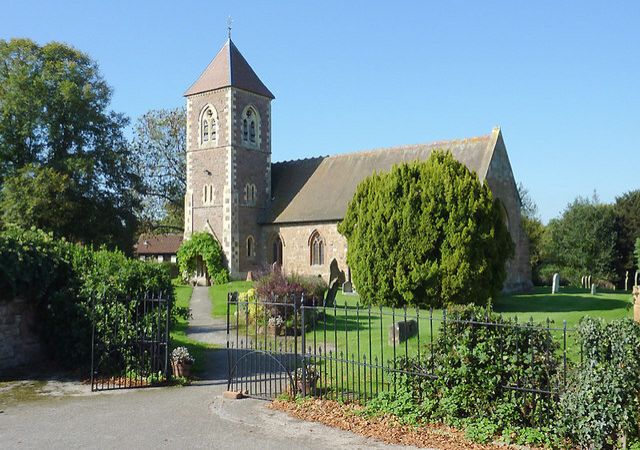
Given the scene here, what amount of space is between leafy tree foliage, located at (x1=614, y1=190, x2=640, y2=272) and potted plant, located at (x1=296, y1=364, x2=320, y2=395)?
37.1 meters

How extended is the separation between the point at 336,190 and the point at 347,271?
4903mm

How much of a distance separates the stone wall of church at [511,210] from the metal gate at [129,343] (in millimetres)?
20009

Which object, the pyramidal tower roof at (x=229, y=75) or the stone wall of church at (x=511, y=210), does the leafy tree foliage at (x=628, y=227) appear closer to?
the stone wall of church at (x=511, y=210)

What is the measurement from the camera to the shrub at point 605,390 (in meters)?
6.36

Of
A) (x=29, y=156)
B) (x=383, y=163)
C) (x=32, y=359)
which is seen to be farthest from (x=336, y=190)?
(x=32, y=359)

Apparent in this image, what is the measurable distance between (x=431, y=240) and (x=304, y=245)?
12.9 meters

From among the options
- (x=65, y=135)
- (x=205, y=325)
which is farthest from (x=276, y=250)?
(x=205, y=325)

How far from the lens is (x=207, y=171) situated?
35.2m

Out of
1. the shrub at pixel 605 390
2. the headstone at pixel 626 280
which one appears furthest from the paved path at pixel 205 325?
the headstone at pixel 626 280

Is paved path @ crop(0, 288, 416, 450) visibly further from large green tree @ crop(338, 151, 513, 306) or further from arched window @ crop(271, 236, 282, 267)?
arched window @ crop(271, 236, 282, 267)

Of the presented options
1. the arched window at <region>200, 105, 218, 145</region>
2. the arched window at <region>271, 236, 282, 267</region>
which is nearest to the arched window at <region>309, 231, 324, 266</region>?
the arched window at <region>271, 236, 282, 267</region>

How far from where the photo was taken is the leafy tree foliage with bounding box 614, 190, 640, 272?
1598 inches

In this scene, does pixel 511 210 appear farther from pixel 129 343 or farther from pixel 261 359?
pixel 129 343

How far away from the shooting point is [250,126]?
117ft
